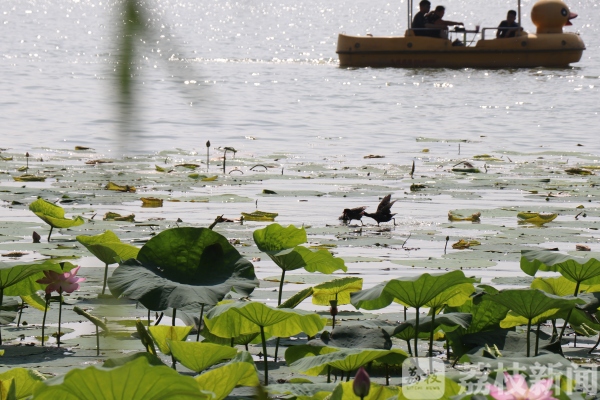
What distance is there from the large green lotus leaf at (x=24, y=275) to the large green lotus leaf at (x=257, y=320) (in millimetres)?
534

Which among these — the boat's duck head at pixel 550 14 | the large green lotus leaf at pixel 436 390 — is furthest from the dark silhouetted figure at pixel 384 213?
the boat's duck head at pixel 550 14

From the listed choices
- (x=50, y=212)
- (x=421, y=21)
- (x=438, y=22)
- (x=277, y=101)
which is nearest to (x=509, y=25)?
(x=438, y=22)

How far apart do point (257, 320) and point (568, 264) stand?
94 centimetres

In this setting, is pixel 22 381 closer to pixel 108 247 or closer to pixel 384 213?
pixel 108 247

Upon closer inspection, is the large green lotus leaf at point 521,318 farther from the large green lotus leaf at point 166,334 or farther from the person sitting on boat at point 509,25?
the person sitting on boat at point 509,25

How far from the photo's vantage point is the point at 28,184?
22.0 feet

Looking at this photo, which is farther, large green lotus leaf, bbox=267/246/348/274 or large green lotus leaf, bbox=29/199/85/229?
large green lotus leaf, bbox=29/199/85/229

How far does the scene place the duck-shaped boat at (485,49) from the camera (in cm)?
2167

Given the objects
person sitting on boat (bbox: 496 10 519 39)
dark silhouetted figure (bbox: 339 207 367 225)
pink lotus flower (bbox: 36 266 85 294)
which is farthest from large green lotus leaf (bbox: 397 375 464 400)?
person sitting on boat (bbox: 496 10 519 39)

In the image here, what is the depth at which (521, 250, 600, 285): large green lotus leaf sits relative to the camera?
2.66 meters

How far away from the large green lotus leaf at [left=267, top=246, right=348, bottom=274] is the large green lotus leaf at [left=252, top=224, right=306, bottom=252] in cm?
4

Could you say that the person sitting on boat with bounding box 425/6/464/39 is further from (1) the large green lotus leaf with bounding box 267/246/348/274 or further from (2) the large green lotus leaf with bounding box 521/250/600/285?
(2) the large green lotus leaf with bounding box 521/250/600/285

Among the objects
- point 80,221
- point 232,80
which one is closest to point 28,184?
point 80,221

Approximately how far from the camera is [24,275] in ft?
8.64
